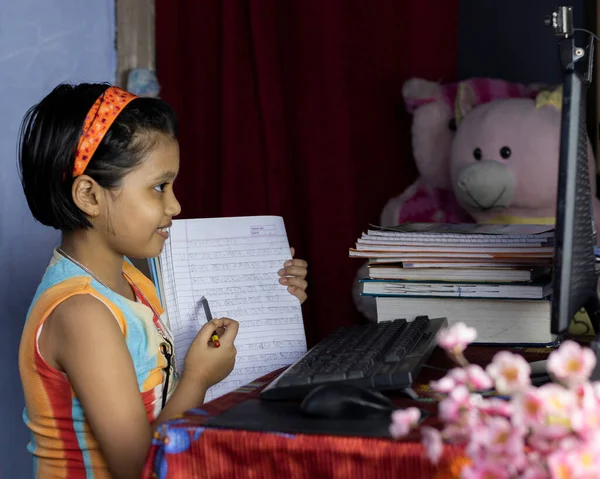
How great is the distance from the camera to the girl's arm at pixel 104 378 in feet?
2.98

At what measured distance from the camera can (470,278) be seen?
1.16m

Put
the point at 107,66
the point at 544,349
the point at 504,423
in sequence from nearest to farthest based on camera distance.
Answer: the point at 504,423 < the point at 544,349 < the point at 107,66

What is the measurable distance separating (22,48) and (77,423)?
72 centimetres

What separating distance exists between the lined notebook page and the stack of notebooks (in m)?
0.13

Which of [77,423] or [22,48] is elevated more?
[22,48]

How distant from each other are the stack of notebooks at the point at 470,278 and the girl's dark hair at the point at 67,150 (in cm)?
35

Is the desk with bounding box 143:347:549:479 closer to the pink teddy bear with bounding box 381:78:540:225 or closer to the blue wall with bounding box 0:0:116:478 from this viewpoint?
the blue wall with bounding box 0:0:116:478

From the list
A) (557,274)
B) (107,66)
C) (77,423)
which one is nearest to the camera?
(557,274)

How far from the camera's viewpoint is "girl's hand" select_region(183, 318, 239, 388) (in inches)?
40.4

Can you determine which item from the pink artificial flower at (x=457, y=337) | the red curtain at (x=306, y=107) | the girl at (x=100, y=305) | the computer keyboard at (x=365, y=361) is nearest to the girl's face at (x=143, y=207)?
the girl at (x=100, y=305)

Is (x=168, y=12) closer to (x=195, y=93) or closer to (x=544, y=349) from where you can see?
(x=195, y=93)

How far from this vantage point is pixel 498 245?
1146mm

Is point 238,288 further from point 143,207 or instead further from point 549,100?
point 549,100

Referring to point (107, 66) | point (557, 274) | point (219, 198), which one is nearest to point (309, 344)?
point (219, 198)
